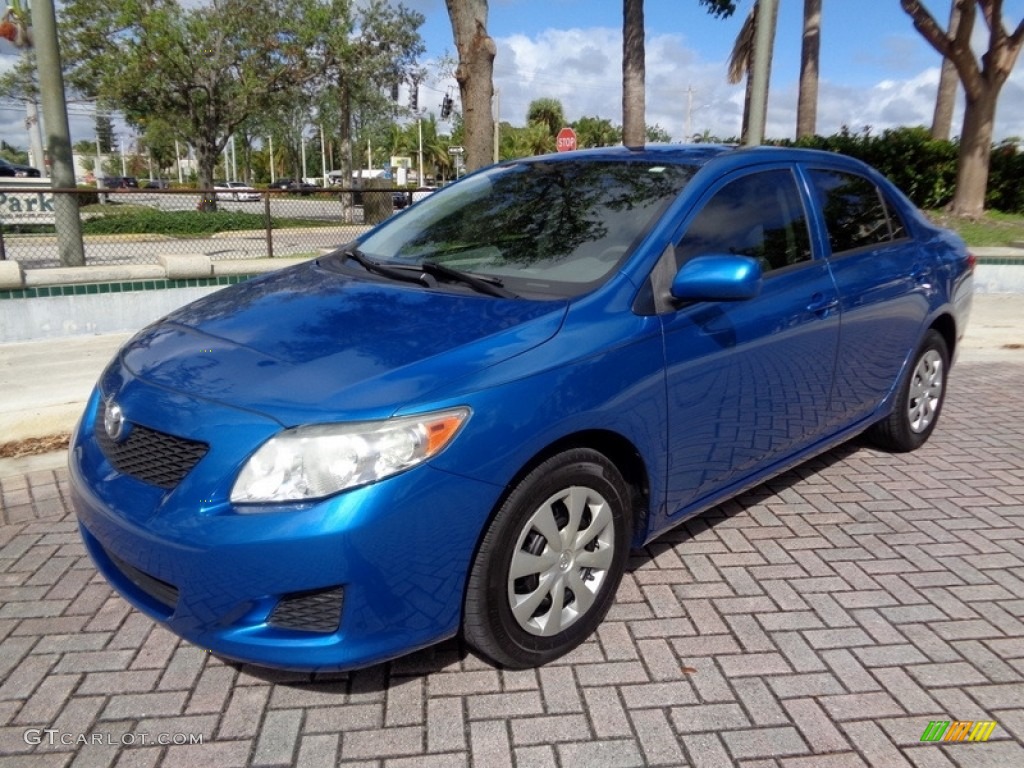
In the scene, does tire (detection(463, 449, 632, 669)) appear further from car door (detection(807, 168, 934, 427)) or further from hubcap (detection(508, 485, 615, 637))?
car door (detection(807, 168, 934, 427))

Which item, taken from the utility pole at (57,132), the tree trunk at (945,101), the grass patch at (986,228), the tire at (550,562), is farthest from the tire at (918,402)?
the tree trunk at (945,101)

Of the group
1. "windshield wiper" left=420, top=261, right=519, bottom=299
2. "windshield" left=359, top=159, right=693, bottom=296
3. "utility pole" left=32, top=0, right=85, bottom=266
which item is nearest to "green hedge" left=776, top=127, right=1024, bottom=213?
"utility pole" left=32, top=0, right=85, bottom=266

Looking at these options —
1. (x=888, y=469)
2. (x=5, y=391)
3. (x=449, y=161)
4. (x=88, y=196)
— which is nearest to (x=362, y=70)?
(x=88, y=196)

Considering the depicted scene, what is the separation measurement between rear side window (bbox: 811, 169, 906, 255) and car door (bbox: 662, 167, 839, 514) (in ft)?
0.79

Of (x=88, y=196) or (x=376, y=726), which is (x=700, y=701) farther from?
(x=88, y=196)

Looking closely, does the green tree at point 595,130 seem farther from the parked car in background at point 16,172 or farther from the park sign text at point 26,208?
the park sign text at point 26,208

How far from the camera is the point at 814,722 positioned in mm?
2484

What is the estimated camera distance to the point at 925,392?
15.8 feet

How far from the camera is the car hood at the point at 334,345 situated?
229 cm

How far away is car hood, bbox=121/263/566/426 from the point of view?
229 centimetres

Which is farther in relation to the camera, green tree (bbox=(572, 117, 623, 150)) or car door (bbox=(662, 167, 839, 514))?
green tree (bbox=(572, 117, 623, 150))

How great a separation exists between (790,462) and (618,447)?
1344mm

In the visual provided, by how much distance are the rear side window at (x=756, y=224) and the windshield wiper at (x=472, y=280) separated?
684 mm

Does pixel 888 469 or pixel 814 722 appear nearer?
pixel 814 722
